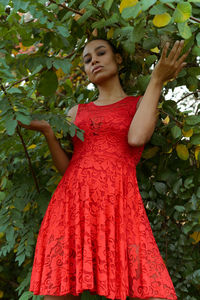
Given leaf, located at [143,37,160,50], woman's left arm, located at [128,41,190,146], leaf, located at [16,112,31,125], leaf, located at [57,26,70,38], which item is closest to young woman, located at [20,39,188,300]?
woman's left arm, located at [128,41,190,146]

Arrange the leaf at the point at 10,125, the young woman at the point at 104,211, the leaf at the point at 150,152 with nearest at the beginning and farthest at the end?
the leaf at the point at 10,125 < the young woman at the point at 104,211 < the leaf at the point at 150,152

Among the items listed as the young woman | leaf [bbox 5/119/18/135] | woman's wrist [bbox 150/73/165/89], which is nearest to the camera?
leaf [bbox 5/119/18/135]

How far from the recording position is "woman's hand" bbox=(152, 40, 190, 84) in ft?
4.12

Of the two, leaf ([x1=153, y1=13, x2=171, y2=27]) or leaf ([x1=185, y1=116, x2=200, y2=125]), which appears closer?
leaf ([x1=153, y1=13, x2=171, y2=27])

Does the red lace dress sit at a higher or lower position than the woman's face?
lower

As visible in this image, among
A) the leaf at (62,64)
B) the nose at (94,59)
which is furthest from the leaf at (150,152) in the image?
the leaf at (62,64)

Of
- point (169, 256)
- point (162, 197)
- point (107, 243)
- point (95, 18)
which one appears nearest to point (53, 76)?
point (95, 18)

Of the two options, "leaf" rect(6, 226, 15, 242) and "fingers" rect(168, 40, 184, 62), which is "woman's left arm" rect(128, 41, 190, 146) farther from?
"leaf" rect(6, 226, 15, 242)

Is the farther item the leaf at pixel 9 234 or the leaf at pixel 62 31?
the leaf at pixel 9 234

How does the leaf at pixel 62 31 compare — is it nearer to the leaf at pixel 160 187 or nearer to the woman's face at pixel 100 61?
the woman's face at pixel 100 61

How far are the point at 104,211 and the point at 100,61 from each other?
2.27ft

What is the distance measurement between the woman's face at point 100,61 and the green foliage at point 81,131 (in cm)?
7

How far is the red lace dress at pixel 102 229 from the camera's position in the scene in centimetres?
124

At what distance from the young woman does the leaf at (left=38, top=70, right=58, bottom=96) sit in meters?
0.13
